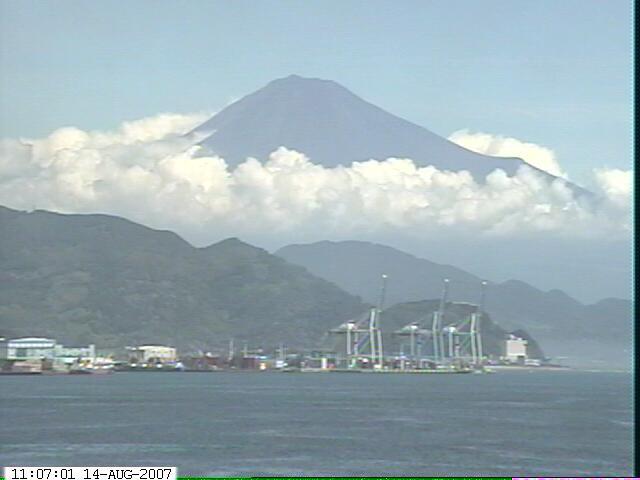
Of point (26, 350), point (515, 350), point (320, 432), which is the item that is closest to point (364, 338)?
point (515, 350)

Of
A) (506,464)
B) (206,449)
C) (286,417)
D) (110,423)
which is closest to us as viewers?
(506,464)

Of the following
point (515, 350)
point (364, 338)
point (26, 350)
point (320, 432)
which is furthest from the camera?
point (515, 350)

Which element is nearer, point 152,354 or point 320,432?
point 320,432

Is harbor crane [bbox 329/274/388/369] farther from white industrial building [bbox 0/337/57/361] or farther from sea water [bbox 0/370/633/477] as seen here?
sea water [bbox 0/370/633/477]

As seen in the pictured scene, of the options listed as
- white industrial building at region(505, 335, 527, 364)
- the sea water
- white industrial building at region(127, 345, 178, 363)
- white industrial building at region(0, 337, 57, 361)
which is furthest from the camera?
white industrial building at region(505, 335, 527, 364)

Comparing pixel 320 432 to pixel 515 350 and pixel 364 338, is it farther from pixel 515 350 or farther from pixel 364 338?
pixel 515 350

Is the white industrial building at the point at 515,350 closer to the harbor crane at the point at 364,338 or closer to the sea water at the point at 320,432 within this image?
the harbor crane at the point at 364,338

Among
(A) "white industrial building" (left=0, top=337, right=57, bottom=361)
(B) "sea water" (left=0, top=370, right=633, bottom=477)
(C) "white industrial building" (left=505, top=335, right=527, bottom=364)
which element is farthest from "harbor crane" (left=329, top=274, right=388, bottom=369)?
(B) "sea water" (left=0, top=370, right=633, bottom=477)

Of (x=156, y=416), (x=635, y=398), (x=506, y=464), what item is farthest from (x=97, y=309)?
(x=635, y=398)

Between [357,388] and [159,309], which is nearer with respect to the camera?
[357,388]

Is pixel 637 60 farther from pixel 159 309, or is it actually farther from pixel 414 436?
pixel 159 309

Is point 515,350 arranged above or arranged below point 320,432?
above
